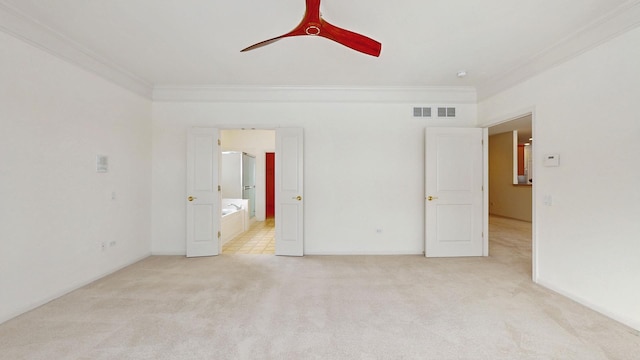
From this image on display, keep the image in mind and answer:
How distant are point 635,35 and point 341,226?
3.57 metres

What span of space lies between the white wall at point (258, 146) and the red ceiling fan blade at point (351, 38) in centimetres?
527

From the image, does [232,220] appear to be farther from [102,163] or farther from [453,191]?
[453,191]

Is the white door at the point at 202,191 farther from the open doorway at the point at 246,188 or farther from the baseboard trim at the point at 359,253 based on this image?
the baseboard trim at the point at 359,253

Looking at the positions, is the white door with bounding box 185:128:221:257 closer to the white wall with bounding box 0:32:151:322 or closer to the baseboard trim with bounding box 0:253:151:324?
the white wall with bounding box 0:32:151:322

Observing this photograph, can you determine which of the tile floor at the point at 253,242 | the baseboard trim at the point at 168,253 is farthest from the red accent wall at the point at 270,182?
the baseboard trim at the point at 168,253

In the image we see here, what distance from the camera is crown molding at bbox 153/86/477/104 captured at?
13.0ft

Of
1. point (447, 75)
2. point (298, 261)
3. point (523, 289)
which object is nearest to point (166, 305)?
point (298, 261)

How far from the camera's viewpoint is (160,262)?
12.1ft

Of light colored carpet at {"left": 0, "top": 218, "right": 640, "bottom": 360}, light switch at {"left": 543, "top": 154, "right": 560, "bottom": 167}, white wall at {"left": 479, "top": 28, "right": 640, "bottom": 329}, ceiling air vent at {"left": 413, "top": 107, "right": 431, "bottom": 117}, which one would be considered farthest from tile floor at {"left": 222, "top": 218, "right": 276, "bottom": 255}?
light switch at {"left": 543, "top": 154, "right": 560, "bottom": 167}

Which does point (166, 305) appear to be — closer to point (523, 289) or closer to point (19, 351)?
point (19, 351)

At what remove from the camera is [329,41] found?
2666mm

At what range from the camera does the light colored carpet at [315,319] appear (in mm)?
1812

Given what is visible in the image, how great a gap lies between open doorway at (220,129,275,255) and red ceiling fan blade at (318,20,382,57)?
3776 millimetres

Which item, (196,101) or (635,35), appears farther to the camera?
(196,101)
